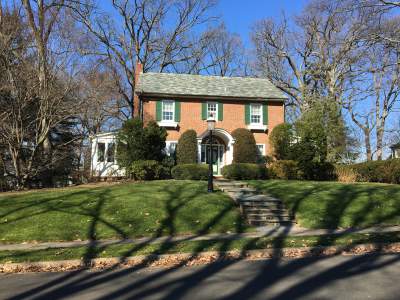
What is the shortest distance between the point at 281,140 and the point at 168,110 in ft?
24.8

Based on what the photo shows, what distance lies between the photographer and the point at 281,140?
25.4 m

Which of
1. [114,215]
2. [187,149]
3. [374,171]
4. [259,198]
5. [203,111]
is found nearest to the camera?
[114,215]

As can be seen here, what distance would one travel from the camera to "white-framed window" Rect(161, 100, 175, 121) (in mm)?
26359

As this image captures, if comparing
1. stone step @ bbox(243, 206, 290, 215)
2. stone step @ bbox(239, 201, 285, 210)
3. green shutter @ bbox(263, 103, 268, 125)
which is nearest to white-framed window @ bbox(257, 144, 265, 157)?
green shutter @ bbox(263, 103, 268, 125)

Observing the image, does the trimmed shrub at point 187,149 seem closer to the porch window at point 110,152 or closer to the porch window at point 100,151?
the porch window at point 110,152

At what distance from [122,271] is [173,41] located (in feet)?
124

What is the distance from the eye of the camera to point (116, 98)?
135 feet

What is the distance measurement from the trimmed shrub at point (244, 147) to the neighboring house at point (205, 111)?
46cm

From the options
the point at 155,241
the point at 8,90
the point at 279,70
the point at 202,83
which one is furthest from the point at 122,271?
the point at 279,70

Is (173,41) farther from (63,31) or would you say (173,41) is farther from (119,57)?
(63,31)

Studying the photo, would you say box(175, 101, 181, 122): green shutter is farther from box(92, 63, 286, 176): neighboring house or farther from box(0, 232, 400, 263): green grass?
box(0, 232, 400, 263): green grass

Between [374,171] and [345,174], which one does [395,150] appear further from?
[374,171]

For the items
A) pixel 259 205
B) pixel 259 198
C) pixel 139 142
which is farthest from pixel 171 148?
pixel 259 205

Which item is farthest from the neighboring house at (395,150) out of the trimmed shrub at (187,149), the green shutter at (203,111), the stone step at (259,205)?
the stone step at (259,205)
